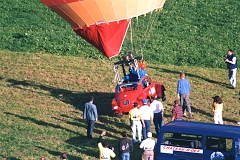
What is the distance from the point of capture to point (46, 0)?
31812 mm

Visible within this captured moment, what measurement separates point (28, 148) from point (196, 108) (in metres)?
8.89

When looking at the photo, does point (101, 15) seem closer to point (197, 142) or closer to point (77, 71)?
point (197, 142)

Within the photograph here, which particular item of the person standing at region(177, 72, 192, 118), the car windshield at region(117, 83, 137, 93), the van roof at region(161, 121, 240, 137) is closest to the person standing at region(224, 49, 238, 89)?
the person standing at region(177, 72, 192, 118)

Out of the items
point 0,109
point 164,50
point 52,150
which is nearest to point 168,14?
point 164,50

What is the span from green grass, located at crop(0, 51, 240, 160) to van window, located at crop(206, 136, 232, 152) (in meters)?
3.93

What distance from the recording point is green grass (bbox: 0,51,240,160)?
99.8 ft

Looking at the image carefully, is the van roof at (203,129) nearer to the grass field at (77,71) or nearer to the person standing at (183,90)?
the grass field at (77,71)

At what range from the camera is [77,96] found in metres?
37.1

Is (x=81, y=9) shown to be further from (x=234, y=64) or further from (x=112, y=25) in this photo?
(x=234, y=64)

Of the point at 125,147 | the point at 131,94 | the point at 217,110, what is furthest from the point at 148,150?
the point at 131,94

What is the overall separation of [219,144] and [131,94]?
8.00m

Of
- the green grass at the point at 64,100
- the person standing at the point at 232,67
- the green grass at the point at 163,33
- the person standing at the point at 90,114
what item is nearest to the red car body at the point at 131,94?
the green grass at the point at 64,100

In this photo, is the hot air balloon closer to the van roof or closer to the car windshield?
the car windshield

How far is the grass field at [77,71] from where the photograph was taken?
31.6 meters
